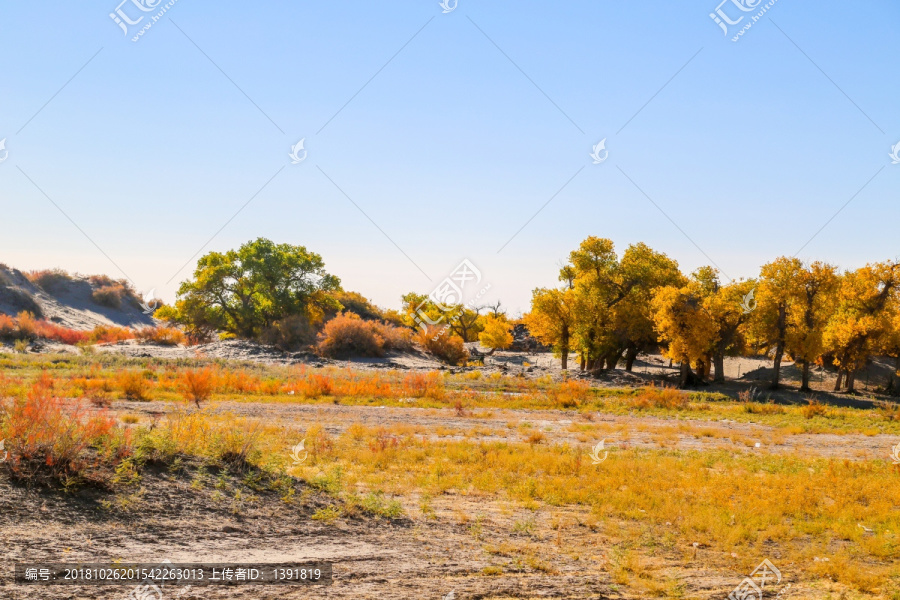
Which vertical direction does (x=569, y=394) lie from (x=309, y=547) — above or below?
above

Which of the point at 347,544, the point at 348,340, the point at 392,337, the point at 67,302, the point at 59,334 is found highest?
the point at 67,302

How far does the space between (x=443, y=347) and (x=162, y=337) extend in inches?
1009

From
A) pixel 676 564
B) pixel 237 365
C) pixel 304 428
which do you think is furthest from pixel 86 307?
pixel 676 564

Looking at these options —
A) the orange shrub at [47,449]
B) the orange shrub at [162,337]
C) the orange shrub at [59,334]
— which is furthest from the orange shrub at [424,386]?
the orange shrub at [59,334]

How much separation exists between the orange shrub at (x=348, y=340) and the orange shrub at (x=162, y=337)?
14.2 meters

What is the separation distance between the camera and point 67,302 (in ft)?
243

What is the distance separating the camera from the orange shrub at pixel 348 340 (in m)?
51.9

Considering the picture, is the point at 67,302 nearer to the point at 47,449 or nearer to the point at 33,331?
the point at 33,331

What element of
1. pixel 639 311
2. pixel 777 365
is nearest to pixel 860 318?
pixel 777 365

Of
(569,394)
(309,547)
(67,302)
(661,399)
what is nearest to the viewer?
(309,547)

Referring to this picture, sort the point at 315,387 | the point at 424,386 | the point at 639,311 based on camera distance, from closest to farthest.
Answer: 1. the point at 315,387
2. the point at 424,386
3. the point at 639,311

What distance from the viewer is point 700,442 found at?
21.2m

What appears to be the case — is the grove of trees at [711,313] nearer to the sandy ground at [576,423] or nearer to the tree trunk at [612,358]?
→ the tree trunk at [612,358]

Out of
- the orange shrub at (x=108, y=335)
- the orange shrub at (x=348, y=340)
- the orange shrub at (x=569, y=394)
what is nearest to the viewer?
the orange shrub at (x=569, y=394)
